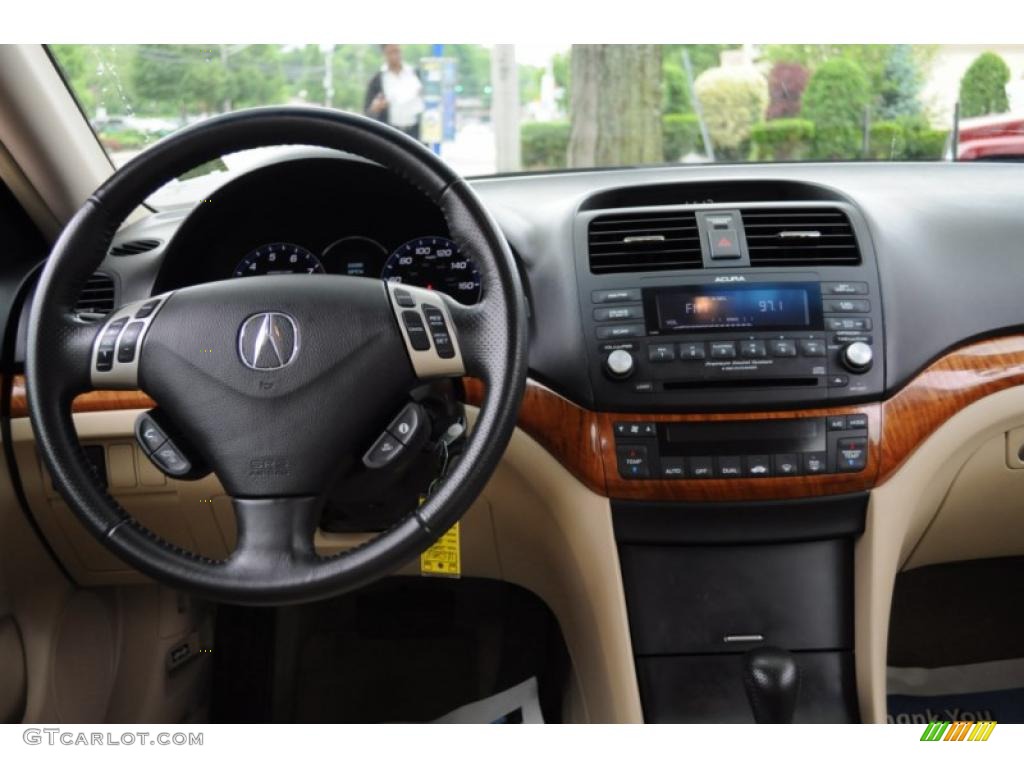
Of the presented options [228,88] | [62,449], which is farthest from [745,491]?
[228,88]

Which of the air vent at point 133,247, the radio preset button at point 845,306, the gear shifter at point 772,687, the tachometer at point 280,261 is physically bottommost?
the gear shifter at point 772,687

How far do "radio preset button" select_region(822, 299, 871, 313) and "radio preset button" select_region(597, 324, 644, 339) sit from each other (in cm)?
29

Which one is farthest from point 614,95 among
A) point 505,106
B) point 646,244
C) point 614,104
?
point 646,244

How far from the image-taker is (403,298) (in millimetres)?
1322

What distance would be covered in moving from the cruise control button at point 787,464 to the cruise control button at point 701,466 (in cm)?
10

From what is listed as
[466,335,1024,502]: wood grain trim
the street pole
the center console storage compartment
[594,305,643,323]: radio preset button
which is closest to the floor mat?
the center console storage compartment

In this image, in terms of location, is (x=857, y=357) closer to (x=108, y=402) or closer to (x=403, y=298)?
(x=403, y=298)

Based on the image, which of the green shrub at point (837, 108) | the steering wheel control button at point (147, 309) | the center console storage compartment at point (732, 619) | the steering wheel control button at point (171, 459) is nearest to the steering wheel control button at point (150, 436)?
the steering wheel control button at point (171, 459)

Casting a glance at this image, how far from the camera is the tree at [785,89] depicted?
81.9 inches

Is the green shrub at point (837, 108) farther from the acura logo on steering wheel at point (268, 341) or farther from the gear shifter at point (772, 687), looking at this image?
the acura logo on steering wheel at point (268, 341)

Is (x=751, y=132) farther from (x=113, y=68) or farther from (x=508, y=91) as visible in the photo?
(x=113, y=68)

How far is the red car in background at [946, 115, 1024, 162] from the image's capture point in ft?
6.96

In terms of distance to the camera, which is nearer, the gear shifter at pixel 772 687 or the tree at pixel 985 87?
the gear shifter at pixel 772 687

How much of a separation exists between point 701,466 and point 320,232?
0.73m
